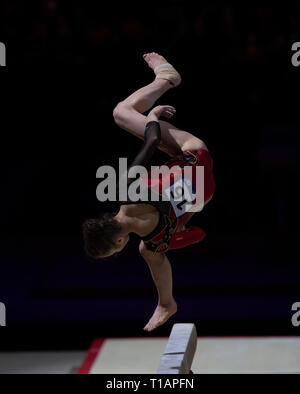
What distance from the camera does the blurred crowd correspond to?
557 cm

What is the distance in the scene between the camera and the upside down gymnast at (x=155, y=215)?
2.95 m

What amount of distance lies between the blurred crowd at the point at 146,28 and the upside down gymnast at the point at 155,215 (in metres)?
2.27

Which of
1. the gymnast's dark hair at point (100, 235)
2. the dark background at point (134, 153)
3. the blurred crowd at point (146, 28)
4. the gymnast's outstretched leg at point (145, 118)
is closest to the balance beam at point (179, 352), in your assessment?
the gymnast's dark hair at point (100, 235)

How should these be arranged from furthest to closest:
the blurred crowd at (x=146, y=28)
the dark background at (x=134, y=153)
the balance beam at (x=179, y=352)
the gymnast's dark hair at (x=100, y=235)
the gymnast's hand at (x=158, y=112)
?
1. the blurred crowd at (x=146, y=28)
2. the dark background at (x=134, y=153)
3. the balance beam at (x=179, y=352)
4. the gymnast's hand at (x=158, y=112)
5. the gymnast's dark hair at (x=100, y=235)

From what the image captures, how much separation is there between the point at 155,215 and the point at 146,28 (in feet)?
Answer: 10.5

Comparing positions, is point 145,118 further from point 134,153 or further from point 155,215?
point 134,153

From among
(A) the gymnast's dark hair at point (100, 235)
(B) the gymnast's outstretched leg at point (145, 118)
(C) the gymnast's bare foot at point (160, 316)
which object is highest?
(B) the gymnast's outstretched leg at point (145, 118)

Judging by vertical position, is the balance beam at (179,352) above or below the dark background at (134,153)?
below

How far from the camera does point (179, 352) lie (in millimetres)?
3406

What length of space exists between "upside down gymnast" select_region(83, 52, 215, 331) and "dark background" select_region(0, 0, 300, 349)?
1870 mm

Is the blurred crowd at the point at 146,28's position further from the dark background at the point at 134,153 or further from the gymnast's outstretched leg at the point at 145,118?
the gymnast's outstretched leg at the point at 145,118

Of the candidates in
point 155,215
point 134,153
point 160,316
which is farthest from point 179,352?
point 134,153

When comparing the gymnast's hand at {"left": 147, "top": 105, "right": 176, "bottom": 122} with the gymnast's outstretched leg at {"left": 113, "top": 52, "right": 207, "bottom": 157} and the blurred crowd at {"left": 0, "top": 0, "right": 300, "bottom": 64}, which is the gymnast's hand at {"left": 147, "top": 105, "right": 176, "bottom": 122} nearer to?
the gymnast's outstretched leg at {"left": 113, "top": 52, "right": 207, "bottom": 157}
